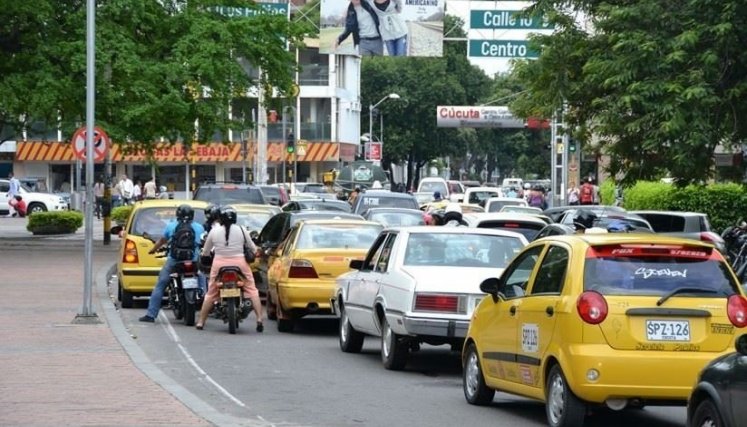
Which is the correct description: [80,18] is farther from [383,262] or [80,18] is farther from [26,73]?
[383,262]

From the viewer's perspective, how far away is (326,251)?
20.8 metres

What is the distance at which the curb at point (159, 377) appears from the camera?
1216 centimetres

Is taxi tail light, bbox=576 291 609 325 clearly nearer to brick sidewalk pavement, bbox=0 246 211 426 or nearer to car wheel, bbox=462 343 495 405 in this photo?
car wheel, bbox=462 343 495 405

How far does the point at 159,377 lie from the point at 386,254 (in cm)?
341

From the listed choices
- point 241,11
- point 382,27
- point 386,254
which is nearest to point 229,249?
point 386,254

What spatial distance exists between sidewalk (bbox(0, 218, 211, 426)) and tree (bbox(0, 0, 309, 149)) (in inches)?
418

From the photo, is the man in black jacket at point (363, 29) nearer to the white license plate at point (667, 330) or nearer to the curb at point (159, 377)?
the curb at point (159, 377)

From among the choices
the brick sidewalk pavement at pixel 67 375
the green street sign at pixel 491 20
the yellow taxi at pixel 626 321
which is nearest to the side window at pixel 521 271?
the yellow taxi at pixel 626 321

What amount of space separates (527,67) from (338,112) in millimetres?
64426

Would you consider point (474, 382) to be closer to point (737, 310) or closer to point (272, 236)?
point (737, 310)

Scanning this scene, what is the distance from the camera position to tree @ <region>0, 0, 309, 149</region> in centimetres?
3931

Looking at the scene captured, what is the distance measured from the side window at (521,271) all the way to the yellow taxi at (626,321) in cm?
56

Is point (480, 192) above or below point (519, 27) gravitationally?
below

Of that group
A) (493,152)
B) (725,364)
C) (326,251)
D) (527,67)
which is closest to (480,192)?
(527,67)
